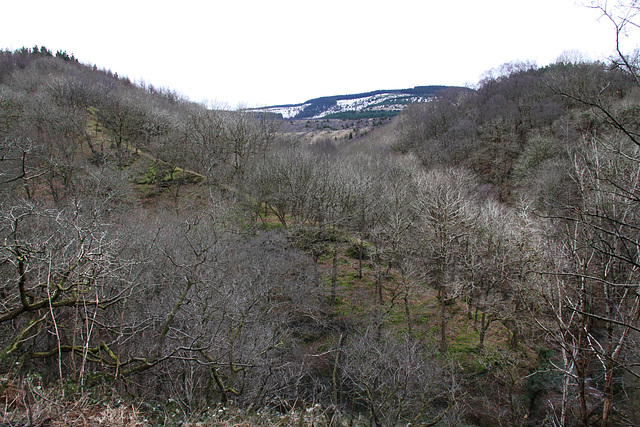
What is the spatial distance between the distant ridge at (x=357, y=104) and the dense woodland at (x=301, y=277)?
115708 mm

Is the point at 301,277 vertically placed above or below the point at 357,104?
below

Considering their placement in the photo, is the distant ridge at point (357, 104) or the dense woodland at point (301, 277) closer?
the dense woodland at point (301, 277)

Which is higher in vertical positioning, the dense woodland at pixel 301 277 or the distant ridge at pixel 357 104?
the distant ridge at pixel 357 104

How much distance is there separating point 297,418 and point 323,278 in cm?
1430

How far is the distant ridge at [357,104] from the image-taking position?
487 feet

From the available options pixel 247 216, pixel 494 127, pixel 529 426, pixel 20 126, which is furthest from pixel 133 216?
pixel 494 127

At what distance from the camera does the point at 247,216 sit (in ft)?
74.1

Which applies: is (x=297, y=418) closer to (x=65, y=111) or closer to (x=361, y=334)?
(x=361, y=334)

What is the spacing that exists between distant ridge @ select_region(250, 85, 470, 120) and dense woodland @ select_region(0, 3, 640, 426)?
11571cm

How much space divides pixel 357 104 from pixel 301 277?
172029 mm

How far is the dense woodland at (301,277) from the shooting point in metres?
5.64

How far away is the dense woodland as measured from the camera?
18.5 feet

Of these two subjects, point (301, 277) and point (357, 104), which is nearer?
point (301, 277)

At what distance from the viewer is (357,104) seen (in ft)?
574
